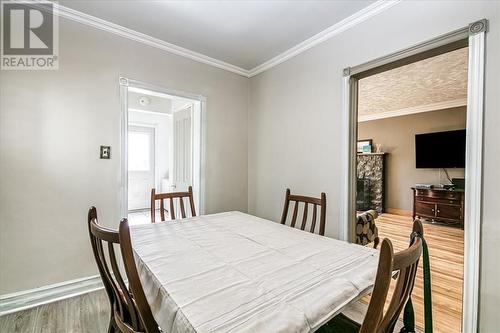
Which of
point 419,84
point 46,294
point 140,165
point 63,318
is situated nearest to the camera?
point 63,318

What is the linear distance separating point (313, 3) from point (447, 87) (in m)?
3.44

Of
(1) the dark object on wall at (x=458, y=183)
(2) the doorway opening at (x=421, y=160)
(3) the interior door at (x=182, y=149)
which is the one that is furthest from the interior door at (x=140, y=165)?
(1) the dark object on wall at (x=458, y=183)

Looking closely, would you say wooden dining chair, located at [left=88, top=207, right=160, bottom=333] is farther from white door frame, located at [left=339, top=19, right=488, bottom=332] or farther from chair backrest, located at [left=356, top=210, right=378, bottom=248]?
chair backrest, located at [left=356, top=210, right=378, bottom=248]

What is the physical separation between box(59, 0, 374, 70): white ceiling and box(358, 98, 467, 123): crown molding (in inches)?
167

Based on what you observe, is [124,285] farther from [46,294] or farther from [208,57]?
[208,57]

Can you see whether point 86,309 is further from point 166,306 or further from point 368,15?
point 368,15

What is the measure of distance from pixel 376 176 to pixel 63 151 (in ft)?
20.9

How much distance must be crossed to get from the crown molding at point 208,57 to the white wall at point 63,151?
0.21 feet

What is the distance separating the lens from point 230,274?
3.30ft

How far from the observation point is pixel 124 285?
890 millimetres

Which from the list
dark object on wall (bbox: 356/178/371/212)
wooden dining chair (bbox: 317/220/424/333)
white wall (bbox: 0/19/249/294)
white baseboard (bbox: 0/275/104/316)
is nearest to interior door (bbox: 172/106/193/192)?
white wall (bbox: 0/19/249/294)

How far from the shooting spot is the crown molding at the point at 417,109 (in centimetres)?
477

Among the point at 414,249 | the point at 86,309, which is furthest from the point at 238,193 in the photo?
the point at 414,249

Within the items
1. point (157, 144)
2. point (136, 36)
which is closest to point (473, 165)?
point (136, 36)
